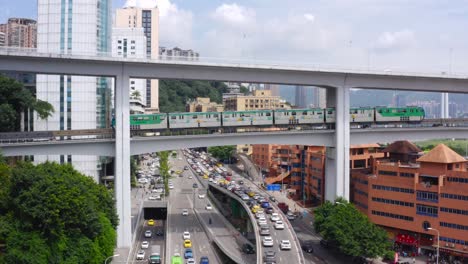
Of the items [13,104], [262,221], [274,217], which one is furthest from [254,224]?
[13,104]

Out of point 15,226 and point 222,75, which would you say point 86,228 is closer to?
point 15,226

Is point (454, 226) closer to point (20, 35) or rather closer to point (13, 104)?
point (13, 104)

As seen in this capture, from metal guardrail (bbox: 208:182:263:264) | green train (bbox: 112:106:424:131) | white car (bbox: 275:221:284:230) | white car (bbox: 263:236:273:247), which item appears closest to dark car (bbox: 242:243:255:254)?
metal guardrail (bbox: 208:182:263:264)

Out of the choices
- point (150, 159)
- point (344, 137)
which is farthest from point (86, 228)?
point (150, 159)

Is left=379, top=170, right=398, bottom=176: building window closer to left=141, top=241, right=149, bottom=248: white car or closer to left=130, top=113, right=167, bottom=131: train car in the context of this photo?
left=130, top=113, right=167, bottom=131: train car

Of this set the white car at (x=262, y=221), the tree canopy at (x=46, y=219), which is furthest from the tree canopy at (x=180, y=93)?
the tree canopy at (x=46, y=219)

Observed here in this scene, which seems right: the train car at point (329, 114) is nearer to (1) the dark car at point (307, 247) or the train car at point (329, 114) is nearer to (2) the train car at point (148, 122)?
(1) the dark car at point (307, 247)
